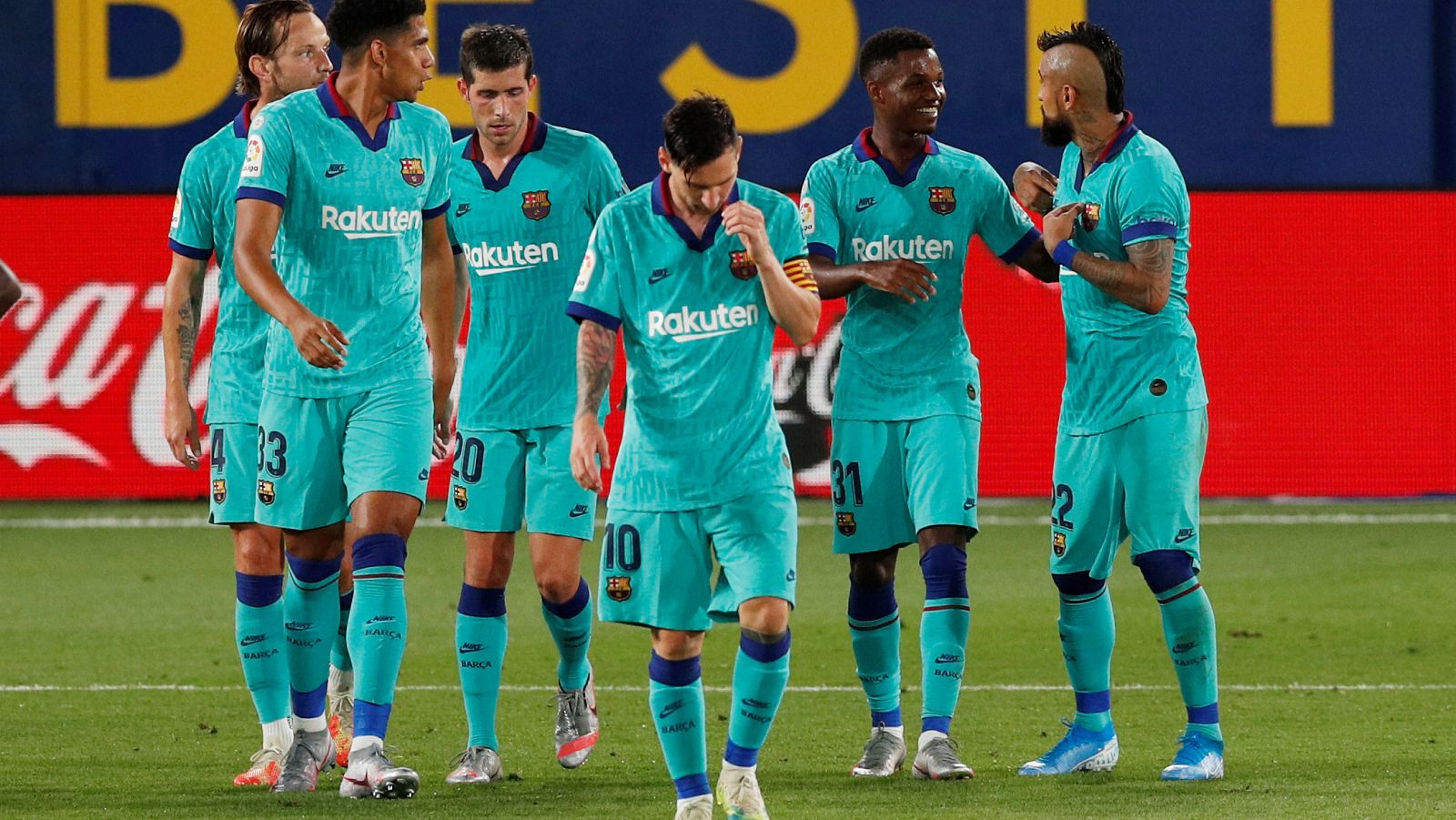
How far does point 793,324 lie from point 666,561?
669mm

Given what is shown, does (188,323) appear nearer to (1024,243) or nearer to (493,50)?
(493,50)

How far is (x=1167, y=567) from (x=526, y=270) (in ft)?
6.98

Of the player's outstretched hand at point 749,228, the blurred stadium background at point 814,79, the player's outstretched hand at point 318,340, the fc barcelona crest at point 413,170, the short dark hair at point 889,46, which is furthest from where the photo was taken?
the blurred stadium background at point 814,79

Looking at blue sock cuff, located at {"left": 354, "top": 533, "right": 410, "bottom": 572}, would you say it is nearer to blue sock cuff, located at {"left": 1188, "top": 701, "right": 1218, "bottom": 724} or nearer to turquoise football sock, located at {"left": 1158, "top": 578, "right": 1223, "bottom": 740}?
turquoise football sock, located at {"left": 1158, "top": 578, "right": 1223, "bottom": 740}

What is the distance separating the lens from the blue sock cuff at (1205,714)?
6.29 meters

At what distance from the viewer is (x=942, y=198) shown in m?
6.68

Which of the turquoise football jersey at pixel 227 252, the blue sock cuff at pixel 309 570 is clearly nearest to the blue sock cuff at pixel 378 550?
the blue sock cuff at pixel 309 570

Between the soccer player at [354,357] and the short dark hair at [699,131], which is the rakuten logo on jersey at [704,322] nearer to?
the short dark hair at [699,131]

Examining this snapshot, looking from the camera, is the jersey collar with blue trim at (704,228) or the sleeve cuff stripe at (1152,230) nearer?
the jersey collar with blue trim at (704,228)

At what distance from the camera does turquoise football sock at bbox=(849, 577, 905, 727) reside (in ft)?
21.6

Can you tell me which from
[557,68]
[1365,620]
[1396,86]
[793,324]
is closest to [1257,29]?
[1396,86]

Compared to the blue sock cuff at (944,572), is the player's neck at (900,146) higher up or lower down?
higher up

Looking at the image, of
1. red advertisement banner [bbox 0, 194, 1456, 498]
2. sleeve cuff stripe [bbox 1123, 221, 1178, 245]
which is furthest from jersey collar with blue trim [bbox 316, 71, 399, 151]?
red advertisement banner [bbox 0, 194, 1456, 498]

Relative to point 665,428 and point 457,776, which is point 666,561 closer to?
point 665,428
